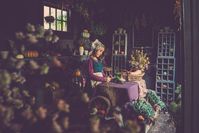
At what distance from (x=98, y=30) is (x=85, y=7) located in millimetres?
1356

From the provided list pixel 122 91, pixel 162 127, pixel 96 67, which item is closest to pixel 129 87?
pixel 122 91

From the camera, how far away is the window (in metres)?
7.51

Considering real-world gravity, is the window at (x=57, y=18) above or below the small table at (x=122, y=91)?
above

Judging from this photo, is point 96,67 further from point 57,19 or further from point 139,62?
point 139,62

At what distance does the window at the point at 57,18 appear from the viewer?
751 centimetres

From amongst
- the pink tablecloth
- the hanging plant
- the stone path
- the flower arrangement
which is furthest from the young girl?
the hanging plant

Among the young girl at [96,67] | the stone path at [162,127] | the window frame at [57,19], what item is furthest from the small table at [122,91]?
the window frame at [57,19]

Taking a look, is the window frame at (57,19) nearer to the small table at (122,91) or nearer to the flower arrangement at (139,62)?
the flower arrangement at (139,62)

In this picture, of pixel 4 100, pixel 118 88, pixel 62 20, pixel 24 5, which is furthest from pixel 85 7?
pixel 4 100

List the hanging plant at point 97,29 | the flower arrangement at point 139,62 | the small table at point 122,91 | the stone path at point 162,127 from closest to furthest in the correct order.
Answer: the small table at point 122,91, the stone path at point 162,127, the flower arrangement at point 139,62, the hanging plant at point 97,29

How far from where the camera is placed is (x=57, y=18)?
→ 321 inches

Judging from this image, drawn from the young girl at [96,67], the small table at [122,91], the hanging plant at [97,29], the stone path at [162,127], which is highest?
the hanging plant at [97,29]

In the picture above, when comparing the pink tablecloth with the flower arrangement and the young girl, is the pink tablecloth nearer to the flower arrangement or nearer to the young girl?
the young girl

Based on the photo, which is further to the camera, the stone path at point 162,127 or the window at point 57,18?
the window at point 57,18
